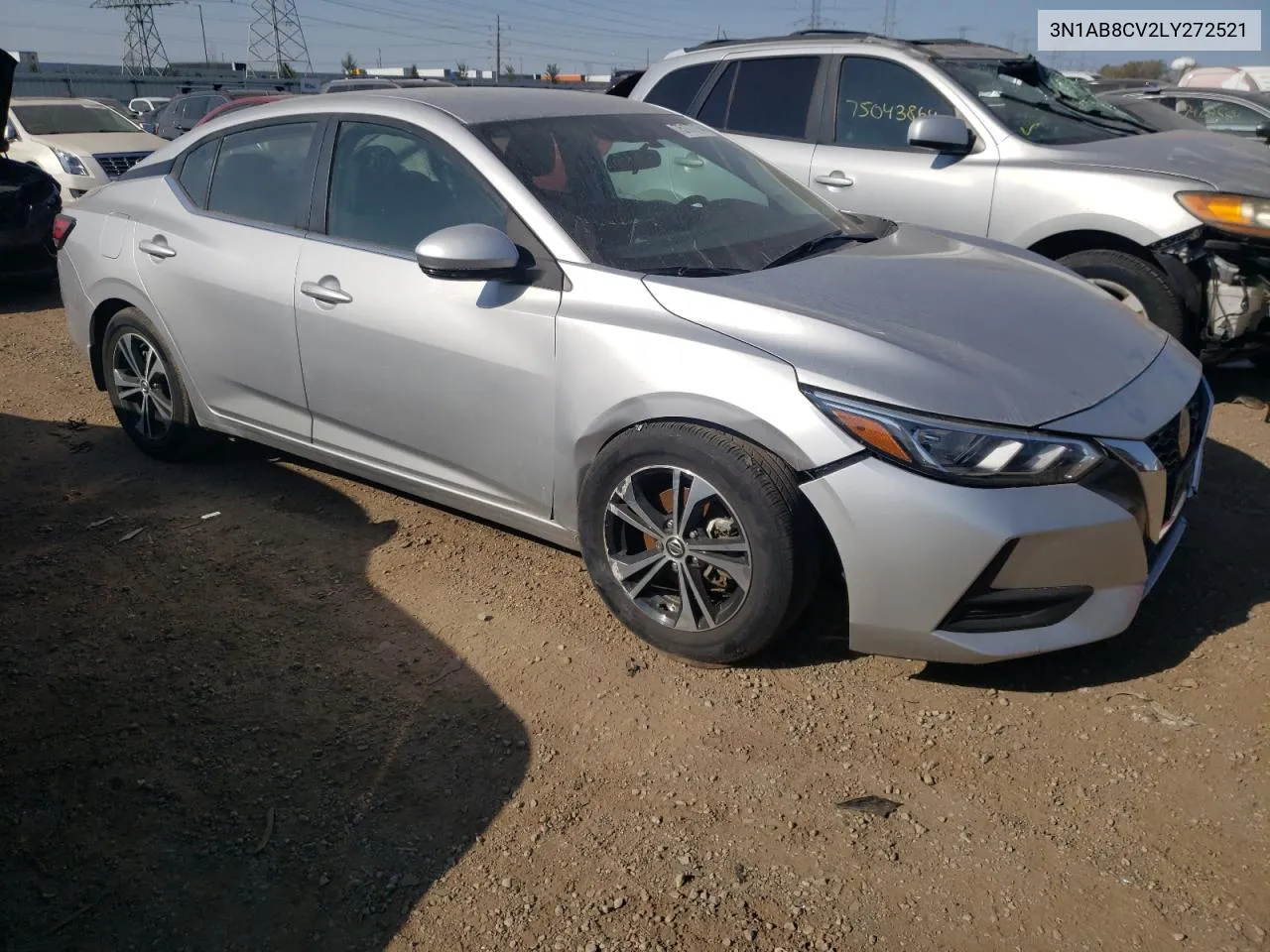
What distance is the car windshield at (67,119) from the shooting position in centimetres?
1276

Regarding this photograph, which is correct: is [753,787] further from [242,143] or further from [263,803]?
[242,143]

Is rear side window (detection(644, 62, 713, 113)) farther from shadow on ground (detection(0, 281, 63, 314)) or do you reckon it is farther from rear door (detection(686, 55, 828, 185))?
shadow on ground (detection(0, 281, 63, 314))

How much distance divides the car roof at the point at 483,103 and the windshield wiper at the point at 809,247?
0.94 meters

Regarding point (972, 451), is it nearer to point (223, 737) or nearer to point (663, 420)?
point (663, 420)

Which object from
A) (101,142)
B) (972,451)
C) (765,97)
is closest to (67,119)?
(101,142)

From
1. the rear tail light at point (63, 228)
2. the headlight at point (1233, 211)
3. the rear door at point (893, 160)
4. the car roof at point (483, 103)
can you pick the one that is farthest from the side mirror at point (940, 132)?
the rear tail light at point (63, 228)

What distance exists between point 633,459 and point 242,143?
2.44 metres

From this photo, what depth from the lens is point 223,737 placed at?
3139 millimetres

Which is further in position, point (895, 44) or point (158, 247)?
point (895, 44)

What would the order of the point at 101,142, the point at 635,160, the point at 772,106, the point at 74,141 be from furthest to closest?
the point at 101,142 < the point at 74,141 < the point at 772,106 < the point at 635,160

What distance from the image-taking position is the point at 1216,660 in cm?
336

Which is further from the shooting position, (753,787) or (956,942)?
(753,787)

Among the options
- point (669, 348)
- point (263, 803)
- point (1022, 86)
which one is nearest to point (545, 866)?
point (263, 803)

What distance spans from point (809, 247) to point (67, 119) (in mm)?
12408
